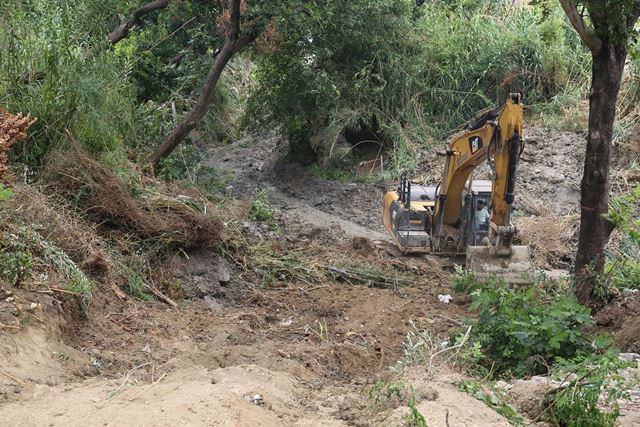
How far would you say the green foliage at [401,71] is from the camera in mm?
16938

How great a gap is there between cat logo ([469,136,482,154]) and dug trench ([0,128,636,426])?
1.80 m

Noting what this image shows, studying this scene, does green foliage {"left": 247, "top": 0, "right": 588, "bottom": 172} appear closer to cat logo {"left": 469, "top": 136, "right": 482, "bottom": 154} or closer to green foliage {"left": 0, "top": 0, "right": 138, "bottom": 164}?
green foliage {"left": 0, "top": 0, "right": 138, "bottom": 164}

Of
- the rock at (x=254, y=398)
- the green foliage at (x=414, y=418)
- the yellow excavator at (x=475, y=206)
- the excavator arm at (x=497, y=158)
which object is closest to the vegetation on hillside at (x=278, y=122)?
the green foliage at (x=414, y=418)

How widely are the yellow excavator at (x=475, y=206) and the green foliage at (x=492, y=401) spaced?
15.5ft

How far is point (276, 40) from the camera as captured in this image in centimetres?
1453

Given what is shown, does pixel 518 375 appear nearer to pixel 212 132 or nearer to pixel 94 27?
pixel 94 27

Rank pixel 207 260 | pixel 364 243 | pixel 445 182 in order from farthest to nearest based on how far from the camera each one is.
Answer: pixel 364 243 < pixel 445 182 < pixel 207 260

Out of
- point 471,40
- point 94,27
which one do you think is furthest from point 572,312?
point 471,40

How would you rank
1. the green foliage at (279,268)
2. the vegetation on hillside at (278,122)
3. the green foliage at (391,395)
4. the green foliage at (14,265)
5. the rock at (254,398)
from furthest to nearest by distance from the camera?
the green foliage at (279,268)
the vegetation on hillside at (278,122)
the green foliage at (14,265)
the rock at (254,398)
the green foliage at (391,395)

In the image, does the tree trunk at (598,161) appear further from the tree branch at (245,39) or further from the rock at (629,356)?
the tree branch at (245,39)

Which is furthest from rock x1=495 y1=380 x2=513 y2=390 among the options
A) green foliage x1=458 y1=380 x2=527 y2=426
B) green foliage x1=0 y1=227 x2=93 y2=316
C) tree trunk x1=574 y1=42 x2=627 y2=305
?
green foliage x1=0 y1=227 x2=93 y2=316

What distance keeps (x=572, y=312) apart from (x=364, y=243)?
18.9 ft

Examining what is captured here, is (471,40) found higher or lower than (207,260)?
higher

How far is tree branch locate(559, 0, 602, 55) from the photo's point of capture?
8.00 metres
